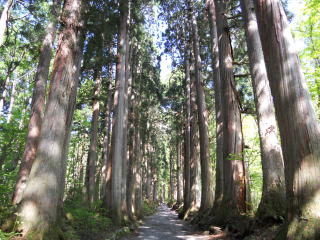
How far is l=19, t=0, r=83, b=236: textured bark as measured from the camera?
473 centimetres

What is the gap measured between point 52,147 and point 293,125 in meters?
4.52

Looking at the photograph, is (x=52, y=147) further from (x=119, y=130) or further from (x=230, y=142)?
(x=119, y=130)

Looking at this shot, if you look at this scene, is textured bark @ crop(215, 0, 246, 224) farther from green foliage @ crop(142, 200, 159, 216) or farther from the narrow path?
green foliage @ crop(142, 200, 159, 216)

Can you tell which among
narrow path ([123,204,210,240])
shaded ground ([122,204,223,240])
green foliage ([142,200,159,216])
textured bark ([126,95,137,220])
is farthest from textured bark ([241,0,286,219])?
green foliage ([142,200,159,216])

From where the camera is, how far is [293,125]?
3447 millimetres

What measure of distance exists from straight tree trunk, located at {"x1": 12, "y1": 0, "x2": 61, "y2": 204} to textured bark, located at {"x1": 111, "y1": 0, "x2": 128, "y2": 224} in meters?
3.16

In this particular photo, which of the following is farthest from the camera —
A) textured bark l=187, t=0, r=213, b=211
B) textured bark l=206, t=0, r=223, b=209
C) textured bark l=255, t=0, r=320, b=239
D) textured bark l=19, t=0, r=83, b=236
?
textured bark l=187, t=0, r=213, b=211

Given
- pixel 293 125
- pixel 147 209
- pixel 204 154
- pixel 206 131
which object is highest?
pixel 206 131

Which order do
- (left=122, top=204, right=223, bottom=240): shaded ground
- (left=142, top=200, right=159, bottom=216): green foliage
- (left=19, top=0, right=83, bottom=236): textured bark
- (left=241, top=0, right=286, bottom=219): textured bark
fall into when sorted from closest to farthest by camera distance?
(left=19, top=0, right=83, bottom=236): textured bark → (left=241, top=0, right=286, bottom=219): textured bark → (left=122, top=204, right=223, bottom=240): shaded ground → (left=142, top=200, right=159, bottom=216): green foliage

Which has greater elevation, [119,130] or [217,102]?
[217,102]

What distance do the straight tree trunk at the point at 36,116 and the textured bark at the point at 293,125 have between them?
642 cm

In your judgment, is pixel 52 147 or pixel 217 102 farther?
pixel 217 102

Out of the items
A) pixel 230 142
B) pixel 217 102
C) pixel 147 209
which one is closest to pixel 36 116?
pixel 230 142

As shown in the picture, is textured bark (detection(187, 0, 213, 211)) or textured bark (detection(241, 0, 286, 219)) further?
textured bark (detection(187, 0, 213, 211))
